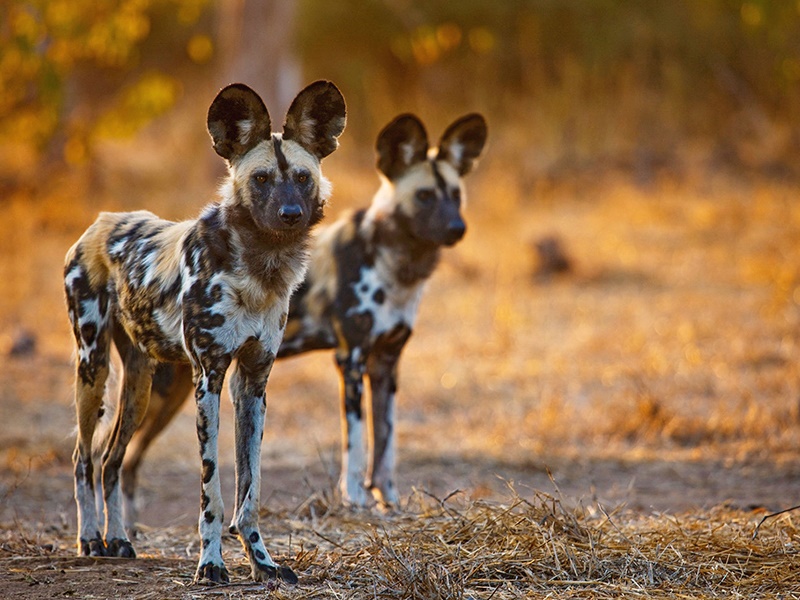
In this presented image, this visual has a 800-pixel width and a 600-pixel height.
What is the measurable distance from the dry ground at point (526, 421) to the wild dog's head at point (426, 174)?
1.26 m

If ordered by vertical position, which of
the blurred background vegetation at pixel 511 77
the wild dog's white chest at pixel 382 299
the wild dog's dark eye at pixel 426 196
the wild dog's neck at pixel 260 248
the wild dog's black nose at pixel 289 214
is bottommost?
the wild dog's white chest at pixel 382 299

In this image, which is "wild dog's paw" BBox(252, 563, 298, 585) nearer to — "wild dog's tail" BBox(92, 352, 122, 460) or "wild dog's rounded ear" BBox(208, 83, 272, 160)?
"wild dog's tail" BBox(92, 352, 122, 460)

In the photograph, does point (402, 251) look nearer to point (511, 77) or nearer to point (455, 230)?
point (455, 230)

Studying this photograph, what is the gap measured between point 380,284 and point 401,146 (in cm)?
73

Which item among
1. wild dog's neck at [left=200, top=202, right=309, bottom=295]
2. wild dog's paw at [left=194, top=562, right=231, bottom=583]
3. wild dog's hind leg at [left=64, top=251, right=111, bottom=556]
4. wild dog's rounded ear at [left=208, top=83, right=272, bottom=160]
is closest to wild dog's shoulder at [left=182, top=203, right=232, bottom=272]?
wild dog's neck at [left=200, top=202, right=309, bottom=295]

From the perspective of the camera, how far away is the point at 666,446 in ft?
19.5

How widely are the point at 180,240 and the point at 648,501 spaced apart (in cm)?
257

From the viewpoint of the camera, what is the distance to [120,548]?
3670 millimetres

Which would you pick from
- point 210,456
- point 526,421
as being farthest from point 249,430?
point 526,421

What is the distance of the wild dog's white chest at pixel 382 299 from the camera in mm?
4988

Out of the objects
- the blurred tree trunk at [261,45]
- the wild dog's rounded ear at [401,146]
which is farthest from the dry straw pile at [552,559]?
the blurred tree trunk at [261,45]

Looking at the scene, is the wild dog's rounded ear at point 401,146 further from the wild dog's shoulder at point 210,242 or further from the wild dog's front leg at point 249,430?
the wild dog's front leg at point 249,430

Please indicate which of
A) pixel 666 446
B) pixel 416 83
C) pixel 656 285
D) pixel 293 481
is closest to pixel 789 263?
pixel 656 285

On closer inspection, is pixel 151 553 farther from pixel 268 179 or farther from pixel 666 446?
pixel 666 446
